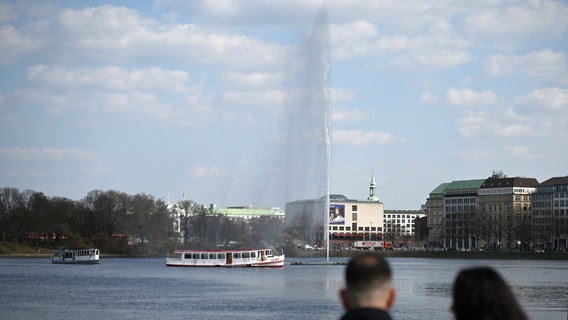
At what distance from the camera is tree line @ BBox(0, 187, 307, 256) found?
502 ft

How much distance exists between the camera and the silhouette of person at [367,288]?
18.4 ft

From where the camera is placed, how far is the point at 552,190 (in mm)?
193000

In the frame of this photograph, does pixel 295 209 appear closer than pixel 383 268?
No

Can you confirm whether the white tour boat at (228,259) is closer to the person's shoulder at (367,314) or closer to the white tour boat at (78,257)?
the white tour boat at (78,257)

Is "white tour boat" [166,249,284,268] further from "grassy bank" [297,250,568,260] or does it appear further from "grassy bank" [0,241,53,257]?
"grassy bank" [297,250,568,260]

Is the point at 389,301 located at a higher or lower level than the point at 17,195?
lower

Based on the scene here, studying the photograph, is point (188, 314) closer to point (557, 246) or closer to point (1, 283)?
point (1, 283)

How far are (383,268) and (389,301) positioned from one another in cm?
18

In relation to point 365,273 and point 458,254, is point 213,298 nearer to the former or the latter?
point 365,273

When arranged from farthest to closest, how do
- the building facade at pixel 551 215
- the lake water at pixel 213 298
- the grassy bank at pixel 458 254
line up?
the building facade at pixel 551 215
the grassy bank at pixel 458 254
the lake water at pixel 213 298

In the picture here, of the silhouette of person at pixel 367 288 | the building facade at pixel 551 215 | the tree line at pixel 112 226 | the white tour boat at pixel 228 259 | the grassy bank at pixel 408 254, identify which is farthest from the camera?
the building facade at pixel 551 215

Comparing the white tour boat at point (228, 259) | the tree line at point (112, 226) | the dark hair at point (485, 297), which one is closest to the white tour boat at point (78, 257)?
the white tour boat at point (228, 259)

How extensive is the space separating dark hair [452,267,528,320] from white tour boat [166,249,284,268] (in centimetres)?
10406

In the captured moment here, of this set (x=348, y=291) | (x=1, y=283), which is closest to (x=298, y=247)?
(x=1, y=283)
